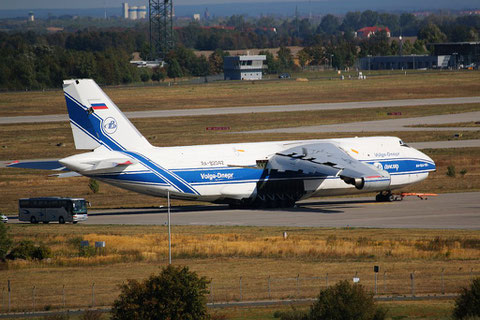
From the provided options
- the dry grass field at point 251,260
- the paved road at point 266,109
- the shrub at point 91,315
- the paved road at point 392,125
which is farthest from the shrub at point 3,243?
the paved road at point 266,109

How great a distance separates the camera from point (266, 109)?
135m

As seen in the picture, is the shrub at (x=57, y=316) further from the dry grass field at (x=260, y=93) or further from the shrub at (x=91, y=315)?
the dry grass field at (x=260, y=93)

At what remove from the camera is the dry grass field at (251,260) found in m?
37.8

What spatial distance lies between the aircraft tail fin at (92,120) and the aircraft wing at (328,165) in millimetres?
10187

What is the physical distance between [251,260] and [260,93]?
399 ft

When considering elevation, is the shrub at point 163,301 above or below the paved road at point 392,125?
above

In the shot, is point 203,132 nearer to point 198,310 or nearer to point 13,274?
point 13,274

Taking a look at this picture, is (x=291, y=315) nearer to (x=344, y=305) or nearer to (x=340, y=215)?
(x=344, y=305)

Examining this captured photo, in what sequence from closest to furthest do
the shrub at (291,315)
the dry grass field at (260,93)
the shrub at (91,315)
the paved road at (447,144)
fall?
1. the shrub at (291,315)
2. the shrub at (91,315)
3. the paved road at (447,144)
4. the dry grass field at (260,93)

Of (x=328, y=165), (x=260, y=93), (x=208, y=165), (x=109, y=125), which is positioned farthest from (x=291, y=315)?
(x=260, y=93)

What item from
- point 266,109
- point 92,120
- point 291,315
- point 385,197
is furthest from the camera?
point 266,109

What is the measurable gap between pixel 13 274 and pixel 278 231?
16.4 metres

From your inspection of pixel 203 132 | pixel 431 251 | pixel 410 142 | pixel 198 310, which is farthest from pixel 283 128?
pixel 198 310

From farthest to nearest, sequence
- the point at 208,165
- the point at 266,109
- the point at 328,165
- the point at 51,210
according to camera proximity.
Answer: the point at 266,109
the point at 208,165
the point at 328,165
the point at 51,210
